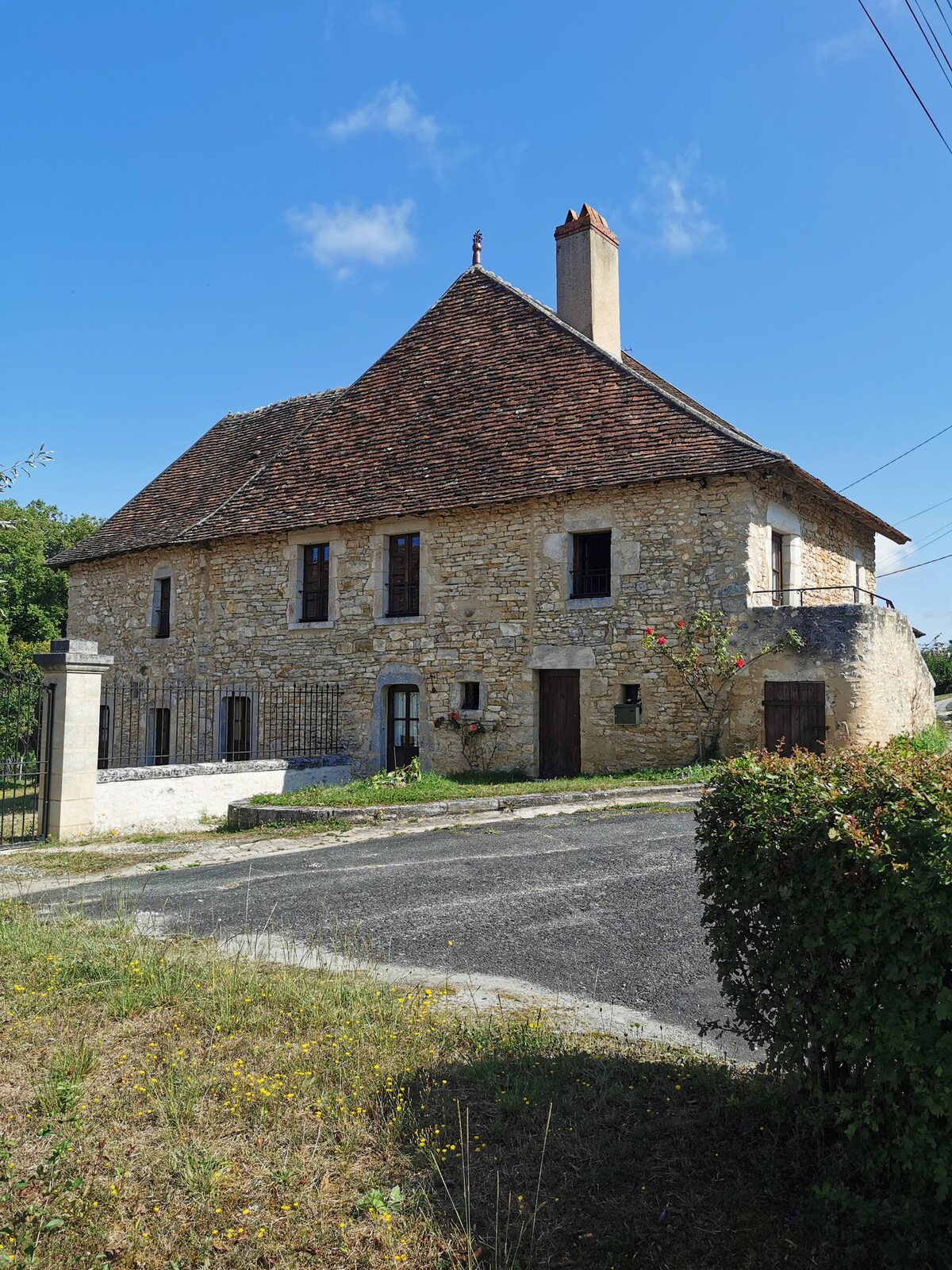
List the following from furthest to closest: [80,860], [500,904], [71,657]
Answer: [71,657] → [80,860] → [500,904]

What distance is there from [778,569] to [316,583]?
866cm

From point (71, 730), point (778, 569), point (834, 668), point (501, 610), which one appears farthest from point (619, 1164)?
point (778, 569)

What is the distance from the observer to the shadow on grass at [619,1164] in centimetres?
280

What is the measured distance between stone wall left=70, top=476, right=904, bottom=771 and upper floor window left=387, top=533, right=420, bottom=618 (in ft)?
0.68

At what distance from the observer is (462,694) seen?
15.8 metres

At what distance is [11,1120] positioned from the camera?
11.4 feet

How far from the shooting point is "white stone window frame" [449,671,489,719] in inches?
611

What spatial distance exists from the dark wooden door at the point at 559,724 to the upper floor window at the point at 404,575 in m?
2.96

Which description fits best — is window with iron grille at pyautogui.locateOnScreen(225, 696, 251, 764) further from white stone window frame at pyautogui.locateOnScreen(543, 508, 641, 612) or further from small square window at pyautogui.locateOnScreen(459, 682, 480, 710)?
white stone window frame at pyautogui.locateOnScreen(543, 508, 641, 612)

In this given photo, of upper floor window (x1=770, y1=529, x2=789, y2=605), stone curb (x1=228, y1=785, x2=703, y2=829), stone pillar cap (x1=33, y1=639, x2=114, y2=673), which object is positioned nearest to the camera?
stone pillar cap (x1=33, y1=639, x2=114, y2=673)

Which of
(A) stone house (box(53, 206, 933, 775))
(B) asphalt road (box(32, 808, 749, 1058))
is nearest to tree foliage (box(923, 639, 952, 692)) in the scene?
(A) stone house (box(53, 206, 933, 775))

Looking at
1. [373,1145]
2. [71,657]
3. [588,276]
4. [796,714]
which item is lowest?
[373,1145]

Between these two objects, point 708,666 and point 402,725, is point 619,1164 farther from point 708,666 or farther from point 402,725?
point 402,725

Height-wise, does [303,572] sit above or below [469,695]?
above
